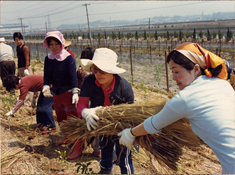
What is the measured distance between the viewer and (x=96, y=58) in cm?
192

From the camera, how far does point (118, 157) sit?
6.47ft

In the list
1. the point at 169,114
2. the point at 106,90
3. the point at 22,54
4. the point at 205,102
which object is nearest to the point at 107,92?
the point at 106,90

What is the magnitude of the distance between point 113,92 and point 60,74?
3.67 ft

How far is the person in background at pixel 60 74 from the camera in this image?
277 centimetres

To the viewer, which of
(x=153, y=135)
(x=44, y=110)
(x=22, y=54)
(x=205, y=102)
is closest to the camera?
(x=205, y=102)

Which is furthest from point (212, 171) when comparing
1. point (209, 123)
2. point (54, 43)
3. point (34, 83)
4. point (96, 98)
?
point (34, 83)

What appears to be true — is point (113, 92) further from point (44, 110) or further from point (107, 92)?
point (44, 110)

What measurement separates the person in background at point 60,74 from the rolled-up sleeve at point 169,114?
168 cm

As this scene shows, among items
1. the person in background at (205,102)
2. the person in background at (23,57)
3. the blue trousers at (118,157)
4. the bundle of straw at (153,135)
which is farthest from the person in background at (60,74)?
the person in background at (23,57)

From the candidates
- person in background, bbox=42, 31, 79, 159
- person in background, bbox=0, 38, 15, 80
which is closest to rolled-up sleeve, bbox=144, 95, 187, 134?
person in background, bbox=42, 31, 79, 159

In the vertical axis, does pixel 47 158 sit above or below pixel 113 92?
below

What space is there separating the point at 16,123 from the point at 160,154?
282cm

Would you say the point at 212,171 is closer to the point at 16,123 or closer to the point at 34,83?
the point at 34,83

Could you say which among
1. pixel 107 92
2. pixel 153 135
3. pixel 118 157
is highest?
pixel 107 92
